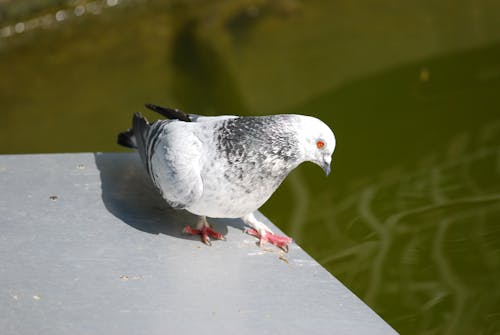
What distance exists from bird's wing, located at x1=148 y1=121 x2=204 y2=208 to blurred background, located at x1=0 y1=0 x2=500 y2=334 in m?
1.11

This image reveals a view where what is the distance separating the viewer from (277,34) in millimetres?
7641

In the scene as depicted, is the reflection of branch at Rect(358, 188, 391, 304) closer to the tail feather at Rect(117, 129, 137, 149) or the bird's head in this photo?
the bird's head

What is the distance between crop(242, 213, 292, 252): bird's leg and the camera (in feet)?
12.4

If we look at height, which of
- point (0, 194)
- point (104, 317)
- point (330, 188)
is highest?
point (0, 194)

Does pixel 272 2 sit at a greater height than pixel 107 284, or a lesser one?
greater

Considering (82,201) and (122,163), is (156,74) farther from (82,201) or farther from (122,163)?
(82,201)

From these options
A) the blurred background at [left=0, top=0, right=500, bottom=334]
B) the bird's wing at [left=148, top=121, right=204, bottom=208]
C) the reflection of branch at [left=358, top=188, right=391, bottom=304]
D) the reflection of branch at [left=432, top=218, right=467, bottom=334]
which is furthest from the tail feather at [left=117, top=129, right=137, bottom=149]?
the reflection of branch at [left=432, top=218, right=467, bottom=334]

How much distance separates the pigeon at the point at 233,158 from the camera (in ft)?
11.5

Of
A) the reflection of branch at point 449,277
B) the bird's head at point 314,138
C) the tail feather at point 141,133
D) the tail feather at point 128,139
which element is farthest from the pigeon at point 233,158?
the reflection of branch at point 449,277

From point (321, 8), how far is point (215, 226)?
14.8 ft

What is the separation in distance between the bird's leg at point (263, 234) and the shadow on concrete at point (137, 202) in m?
0.09

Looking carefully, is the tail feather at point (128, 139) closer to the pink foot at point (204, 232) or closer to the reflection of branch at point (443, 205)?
the pink foot at point (204, 232)

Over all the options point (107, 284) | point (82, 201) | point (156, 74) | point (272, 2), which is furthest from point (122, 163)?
point (272, 2)

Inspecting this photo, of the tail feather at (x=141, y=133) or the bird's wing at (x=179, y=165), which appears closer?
the bird's wing at (x=179, y=165)
